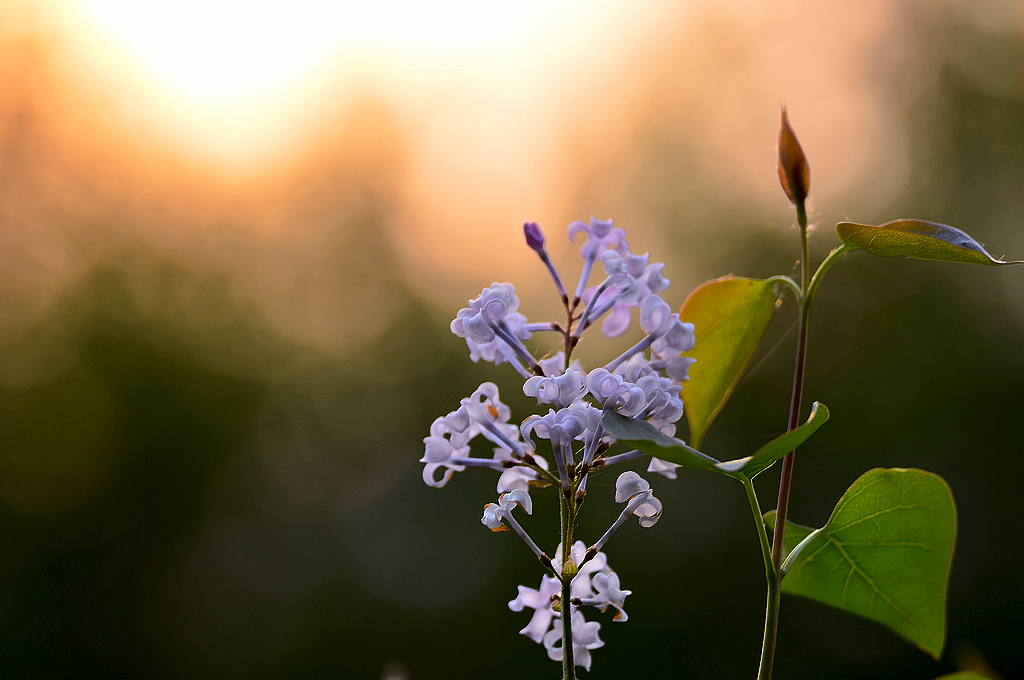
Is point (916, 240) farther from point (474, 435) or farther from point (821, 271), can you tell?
point (474, 435)

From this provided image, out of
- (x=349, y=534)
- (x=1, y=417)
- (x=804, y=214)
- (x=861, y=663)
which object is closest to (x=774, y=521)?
(x=804, y=214)

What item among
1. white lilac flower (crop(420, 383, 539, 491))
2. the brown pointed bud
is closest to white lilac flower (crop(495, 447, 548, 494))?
white lilac flower (crop(420, 383, 539, 491))

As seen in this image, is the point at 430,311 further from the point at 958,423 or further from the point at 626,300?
the point at 626,300

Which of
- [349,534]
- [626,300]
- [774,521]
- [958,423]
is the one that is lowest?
[349,534]

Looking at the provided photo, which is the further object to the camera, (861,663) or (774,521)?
(861,663)

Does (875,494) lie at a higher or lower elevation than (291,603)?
higher

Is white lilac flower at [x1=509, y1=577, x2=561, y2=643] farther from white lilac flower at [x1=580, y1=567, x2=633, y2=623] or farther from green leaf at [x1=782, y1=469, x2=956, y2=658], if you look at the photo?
green leaf at [x1=782, y1=469, x2=956, y2=658]

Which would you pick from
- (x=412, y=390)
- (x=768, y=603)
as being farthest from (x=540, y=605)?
(x=412, y=390)
